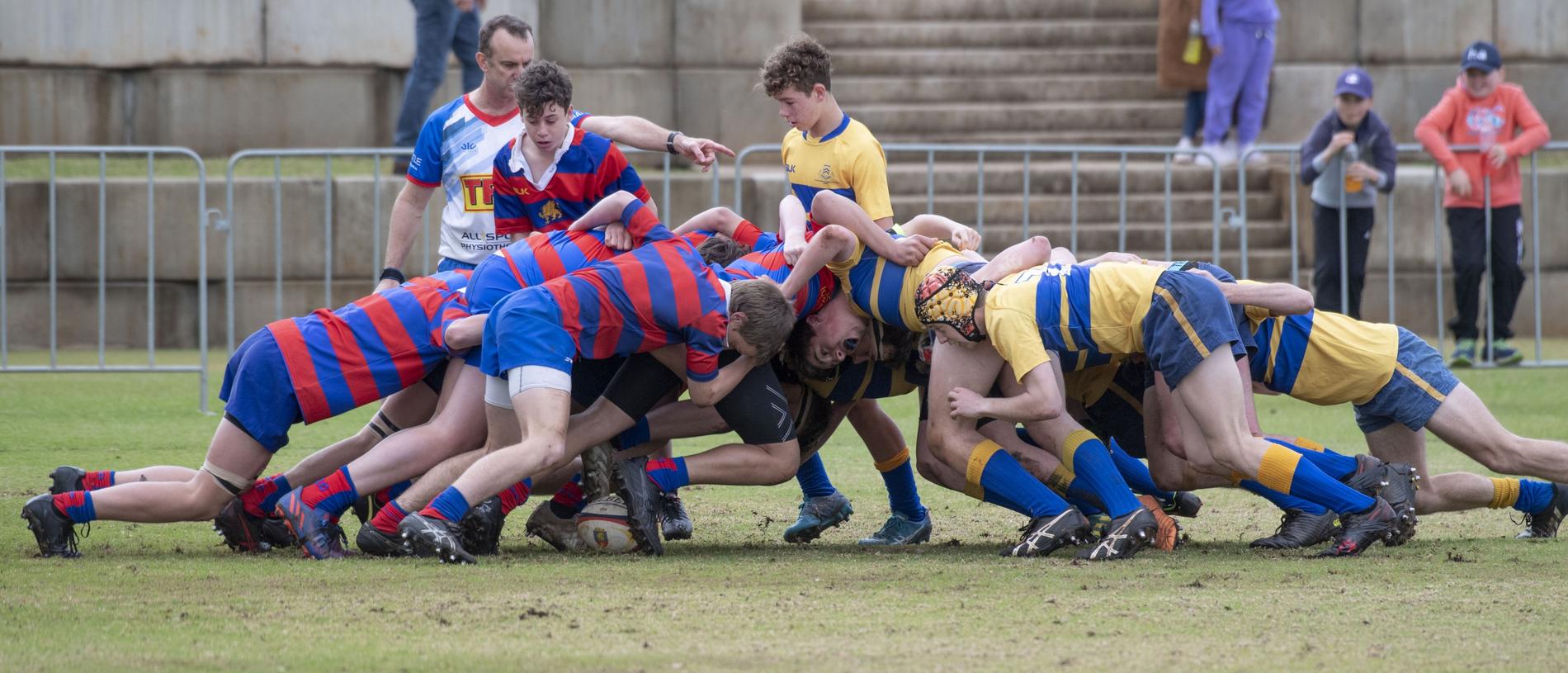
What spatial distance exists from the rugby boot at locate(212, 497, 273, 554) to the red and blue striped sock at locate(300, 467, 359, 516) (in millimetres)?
275

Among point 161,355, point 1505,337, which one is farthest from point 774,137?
point 1505,337

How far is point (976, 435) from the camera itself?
19.0 ft

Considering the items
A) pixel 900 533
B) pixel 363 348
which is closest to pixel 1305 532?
pixel 900 533

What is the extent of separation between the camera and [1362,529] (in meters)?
5.52

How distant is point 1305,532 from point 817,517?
1.60 meters

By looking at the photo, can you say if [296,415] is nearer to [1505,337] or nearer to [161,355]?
[161,355]

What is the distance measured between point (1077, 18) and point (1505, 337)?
18.6 feet

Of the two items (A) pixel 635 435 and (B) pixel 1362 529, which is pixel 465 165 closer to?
(A) pixel 635 435

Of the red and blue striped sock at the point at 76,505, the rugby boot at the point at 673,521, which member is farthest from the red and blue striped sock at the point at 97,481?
the rugby boot at the point at 673,521

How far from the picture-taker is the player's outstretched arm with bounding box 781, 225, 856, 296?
580 centimetres

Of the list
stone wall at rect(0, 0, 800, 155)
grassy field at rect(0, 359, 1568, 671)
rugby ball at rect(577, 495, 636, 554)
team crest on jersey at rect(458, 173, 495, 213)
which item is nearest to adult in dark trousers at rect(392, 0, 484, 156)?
stone wall at rect(0, 0, 800, 155)

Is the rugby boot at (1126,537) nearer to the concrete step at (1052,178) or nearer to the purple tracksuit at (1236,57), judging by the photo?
the concrete step at (1052,178)

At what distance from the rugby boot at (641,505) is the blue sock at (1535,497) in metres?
2.86

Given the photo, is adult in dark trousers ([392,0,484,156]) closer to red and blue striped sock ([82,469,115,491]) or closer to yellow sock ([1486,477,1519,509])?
red and blue striped sock ([82,469,115,491])
